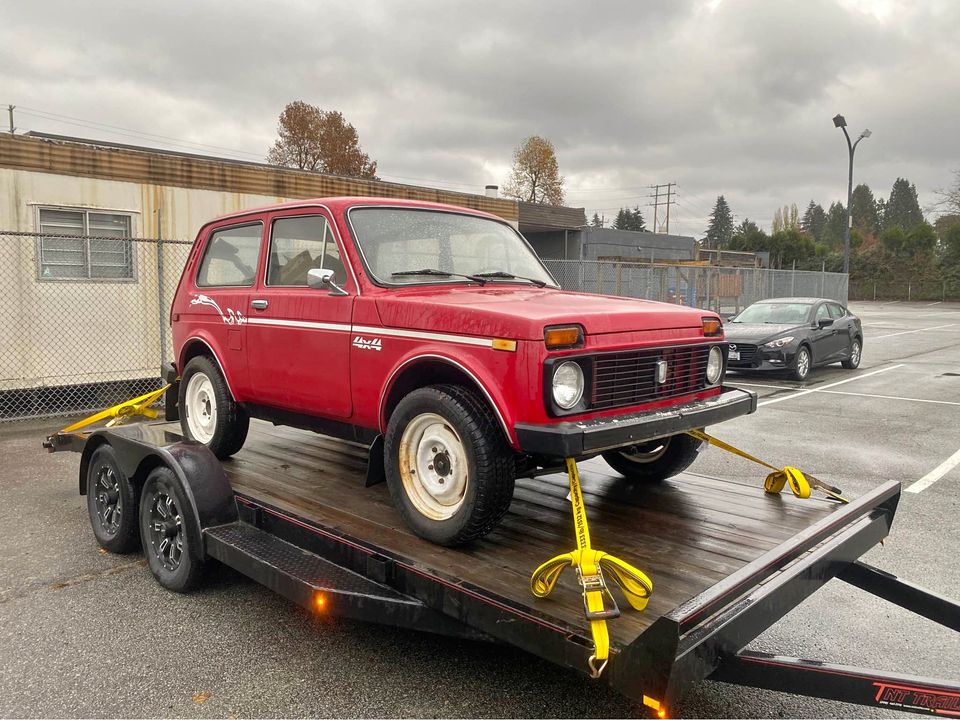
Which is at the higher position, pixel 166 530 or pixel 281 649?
pixel 166 530

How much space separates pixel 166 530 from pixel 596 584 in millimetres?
2701

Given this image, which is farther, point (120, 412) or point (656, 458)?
point (120, 412)

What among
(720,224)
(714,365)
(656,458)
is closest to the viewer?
(714,365)

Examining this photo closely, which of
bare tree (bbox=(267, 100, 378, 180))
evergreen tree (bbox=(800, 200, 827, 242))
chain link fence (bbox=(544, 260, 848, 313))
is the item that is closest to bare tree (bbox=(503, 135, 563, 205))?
bare tree (bbox=(267, 100, 378, 180))

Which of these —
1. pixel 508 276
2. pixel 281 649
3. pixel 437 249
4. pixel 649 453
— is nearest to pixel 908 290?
pixel 649 453

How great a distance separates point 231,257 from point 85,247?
21.8 ft

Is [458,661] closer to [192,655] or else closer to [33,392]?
[192,655]

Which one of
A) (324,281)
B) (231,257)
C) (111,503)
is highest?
(231,257)

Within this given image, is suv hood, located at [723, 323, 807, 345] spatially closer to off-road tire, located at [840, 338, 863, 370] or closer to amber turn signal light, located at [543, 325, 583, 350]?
off-road tire, located at [840, 338, 863, 370]

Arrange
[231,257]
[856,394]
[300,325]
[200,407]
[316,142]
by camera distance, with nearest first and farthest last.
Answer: [300,325] < [231,257] < [200,407] < [856,394] < [316,142]

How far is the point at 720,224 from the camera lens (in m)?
132

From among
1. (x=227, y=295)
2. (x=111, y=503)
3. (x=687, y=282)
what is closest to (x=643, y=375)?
(x=227, y=295)

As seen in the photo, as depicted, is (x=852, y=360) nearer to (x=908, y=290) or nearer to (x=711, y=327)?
(x=711, y=327)

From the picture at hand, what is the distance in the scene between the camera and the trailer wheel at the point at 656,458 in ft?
14.5
